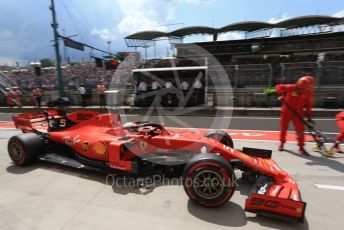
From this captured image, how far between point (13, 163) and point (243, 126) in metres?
6.94

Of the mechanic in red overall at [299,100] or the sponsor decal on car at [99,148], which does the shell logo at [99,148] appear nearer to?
the sponsor decal on car at [99,148]

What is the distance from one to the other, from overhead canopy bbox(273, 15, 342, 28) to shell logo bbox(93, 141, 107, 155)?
31.6m

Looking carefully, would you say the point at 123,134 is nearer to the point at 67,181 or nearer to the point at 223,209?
the point at 67,181

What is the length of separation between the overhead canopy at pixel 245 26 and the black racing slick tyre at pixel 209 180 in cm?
3147

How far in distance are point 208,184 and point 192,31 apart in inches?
1276

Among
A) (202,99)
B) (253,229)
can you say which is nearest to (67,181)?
(253,229)

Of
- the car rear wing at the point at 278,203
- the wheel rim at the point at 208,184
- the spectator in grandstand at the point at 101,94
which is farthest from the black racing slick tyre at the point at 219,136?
the spectator in grandstand at the point at 101,94

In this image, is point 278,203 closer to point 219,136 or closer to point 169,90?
point 219,136

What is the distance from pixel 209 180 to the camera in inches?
128

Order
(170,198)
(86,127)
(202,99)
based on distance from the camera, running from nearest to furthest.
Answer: (170,198)
(86,127)
(202,99)

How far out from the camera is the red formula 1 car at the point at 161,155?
10.4 ft

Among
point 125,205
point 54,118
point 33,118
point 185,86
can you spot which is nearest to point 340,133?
point 125,205

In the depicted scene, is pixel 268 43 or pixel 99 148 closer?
pixel 99 148

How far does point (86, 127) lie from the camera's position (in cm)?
498
